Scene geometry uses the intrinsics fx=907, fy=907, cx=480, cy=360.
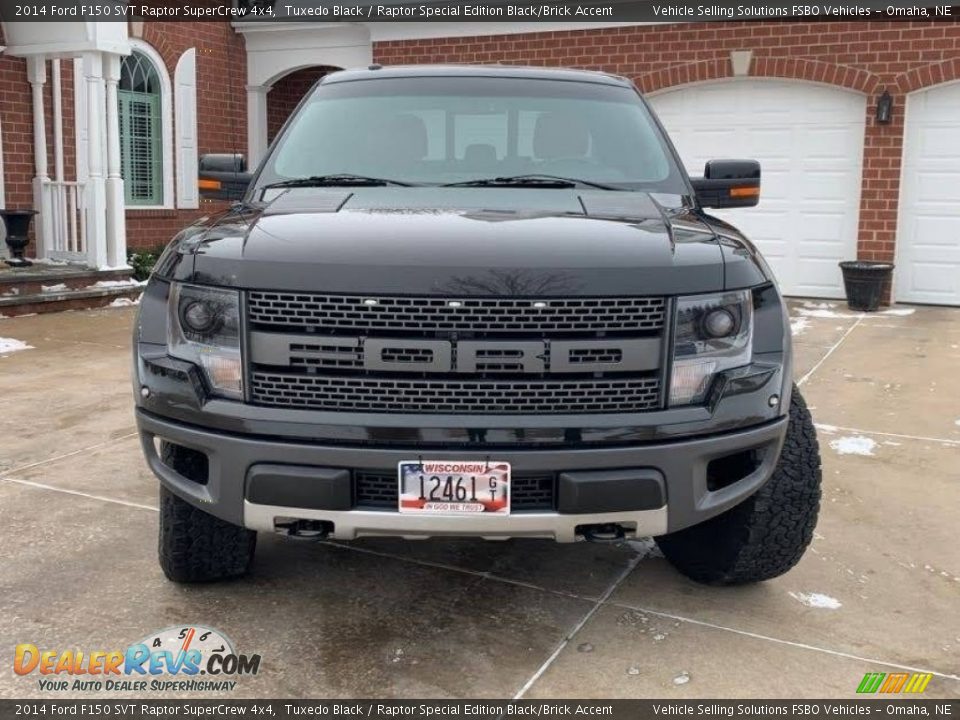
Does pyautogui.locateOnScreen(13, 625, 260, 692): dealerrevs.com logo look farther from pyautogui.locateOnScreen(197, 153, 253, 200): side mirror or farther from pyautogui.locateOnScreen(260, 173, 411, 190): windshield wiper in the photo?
pyautogui.locateOnScreen(197, 153, 253, 200): side mirror

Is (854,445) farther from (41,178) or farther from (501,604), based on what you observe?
(41,178)

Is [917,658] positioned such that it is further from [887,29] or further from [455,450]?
[887,29]

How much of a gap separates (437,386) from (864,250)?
1026 cm

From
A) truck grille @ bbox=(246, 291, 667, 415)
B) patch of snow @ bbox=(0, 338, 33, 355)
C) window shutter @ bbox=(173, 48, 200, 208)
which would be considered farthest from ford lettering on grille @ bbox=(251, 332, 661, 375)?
window shutter @ bbox=(173, 48, 200, 208)

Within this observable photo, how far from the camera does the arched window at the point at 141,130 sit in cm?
1280

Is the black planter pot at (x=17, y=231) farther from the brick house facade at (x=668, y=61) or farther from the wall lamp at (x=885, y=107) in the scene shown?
the wall lamp at (x=885, y=107)

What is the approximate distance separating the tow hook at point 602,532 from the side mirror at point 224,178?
2.09 m

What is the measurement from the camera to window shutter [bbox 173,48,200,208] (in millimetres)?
13359

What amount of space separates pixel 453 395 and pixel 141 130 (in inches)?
482

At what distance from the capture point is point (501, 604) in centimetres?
296

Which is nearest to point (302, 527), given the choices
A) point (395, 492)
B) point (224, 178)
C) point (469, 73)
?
point (395, 492)

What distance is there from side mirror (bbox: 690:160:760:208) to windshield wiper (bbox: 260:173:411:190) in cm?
128

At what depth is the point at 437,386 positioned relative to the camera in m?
2.35

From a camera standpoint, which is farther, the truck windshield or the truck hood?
the truck windshield
